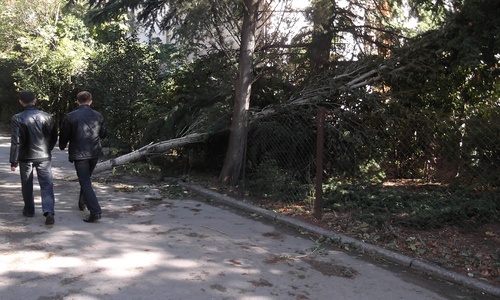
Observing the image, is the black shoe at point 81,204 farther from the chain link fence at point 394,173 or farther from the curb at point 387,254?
the chain link fence at point 394,173

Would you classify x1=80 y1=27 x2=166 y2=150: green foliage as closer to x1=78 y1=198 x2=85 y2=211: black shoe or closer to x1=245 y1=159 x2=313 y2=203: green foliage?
x1=245 y1=159 x2=313 y2=203: green foliage

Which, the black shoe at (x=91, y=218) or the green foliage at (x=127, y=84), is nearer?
the black shoe at (x=91, y=218)

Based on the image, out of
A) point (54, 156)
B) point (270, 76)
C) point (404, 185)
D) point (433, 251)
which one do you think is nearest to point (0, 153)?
point (54, 156)

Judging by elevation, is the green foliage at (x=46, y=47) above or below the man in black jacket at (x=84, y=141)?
above

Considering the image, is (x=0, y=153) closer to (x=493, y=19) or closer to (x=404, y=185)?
(x=404, y=185)

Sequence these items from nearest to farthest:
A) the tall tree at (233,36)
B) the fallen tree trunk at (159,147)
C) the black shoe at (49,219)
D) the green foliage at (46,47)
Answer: the black shoe at (49,219) < the tall tree at (233,36) < the fallen tree trunk at (159,147) < the green foliage at (46,47)

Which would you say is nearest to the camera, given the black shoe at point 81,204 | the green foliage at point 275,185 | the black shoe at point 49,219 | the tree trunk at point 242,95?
the black shoe at point 49,219

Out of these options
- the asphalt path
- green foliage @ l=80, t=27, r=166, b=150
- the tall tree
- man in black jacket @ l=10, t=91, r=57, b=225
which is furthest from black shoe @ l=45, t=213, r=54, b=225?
green foliage @ l=80, t=27, r=166, b=150

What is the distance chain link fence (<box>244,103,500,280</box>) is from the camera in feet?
18.9

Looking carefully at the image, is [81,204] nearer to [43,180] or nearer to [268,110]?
[43,180]

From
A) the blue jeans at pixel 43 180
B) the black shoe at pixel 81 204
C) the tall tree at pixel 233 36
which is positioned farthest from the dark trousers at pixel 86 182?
the tall tree at pixel 233 36

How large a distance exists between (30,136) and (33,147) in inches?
5.9

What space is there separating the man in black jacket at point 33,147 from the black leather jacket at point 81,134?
0.75 feet

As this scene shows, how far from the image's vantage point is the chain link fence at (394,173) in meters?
5.77
